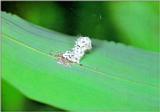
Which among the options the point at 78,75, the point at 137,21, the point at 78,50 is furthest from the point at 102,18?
the point at 78,75

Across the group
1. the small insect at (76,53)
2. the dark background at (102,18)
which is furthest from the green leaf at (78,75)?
the dark background at (102,18)

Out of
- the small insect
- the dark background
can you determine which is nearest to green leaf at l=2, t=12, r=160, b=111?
the small insect

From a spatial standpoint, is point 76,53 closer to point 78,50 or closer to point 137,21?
point 78,50

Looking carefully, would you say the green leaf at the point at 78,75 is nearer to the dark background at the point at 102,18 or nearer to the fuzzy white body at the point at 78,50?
the fuzzy white body at the point at 78,50

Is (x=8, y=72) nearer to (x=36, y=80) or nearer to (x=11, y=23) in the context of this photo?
(x=36, y=80)

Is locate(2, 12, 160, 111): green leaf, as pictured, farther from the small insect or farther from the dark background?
the dark background

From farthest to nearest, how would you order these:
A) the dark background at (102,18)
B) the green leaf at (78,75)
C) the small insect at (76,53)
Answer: the dark background at (102,18) → the small insect at (76,53) → the green leaf at (78,75)
